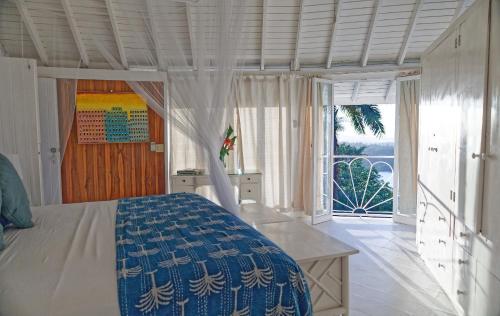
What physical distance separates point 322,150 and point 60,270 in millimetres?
4145

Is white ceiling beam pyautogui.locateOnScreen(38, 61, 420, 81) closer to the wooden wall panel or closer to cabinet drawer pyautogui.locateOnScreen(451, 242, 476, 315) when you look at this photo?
the wooden wall panel

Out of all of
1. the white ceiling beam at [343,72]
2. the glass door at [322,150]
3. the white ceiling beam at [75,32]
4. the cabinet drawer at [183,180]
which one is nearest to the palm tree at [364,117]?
the white ceiling beam at [343,72]

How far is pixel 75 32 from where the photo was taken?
396 cm

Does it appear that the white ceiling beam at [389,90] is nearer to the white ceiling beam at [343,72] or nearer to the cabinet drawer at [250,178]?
the white ceiling beam at [343,72]

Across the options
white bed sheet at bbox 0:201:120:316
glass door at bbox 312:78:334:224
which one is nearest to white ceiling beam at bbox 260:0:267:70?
glass door at bbox 312:78:334:224

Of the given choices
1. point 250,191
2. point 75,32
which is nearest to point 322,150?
point 250,191

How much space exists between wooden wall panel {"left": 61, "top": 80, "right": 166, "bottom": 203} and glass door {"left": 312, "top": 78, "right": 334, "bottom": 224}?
2.13 meters

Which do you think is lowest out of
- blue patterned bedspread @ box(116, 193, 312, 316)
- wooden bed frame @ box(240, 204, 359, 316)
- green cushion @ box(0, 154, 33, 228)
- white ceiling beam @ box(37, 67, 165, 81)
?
wooden bed frame @ box(240, 204, 359, 316)

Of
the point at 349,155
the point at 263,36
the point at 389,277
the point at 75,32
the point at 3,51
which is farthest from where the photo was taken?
the point at 349,155

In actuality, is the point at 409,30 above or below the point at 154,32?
above

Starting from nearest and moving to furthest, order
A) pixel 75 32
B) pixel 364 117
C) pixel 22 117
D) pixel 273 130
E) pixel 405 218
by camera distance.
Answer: pixel 22 117 → pixel 75 32 → pixel 405 218 → pixel 273 130 → pixel 364 117

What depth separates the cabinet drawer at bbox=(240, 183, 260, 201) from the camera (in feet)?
15.1

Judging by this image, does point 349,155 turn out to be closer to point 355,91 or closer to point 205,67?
point 355,91

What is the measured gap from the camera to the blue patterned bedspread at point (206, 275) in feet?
4.34
